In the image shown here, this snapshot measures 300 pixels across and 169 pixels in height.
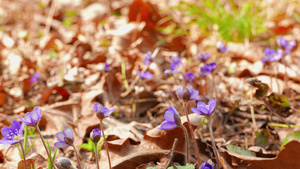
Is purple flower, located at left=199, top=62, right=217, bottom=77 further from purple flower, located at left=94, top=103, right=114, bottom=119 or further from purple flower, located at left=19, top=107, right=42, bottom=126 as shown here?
purple flower, located at left=19, top=107, right=42, bottom=126

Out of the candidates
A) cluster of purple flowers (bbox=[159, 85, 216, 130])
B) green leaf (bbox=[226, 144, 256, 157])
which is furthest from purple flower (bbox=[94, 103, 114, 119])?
green leaf (bbox=[226, 144, 256, 157])

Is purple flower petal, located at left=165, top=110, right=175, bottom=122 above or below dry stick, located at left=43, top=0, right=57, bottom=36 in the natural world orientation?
below

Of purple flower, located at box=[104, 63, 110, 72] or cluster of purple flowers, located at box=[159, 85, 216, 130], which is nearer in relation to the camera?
cluster of purple flowers, located at box=[159, 85, 216, 130]

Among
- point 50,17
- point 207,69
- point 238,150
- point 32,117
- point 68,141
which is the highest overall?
point 50,17

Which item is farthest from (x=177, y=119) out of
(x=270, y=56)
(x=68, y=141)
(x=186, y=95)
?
(x=270, y=56)

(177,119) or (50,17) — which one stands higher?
(50,17)

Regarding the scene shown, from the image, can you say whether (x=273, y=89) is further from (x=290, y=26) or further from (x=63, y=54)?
(x=63, y=54)

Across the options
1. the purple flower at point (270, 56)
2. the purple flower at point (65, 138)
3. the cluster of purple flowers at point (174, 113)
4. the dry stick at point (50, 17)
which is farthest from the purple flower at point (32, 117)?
the dry stick at point (50, 17)

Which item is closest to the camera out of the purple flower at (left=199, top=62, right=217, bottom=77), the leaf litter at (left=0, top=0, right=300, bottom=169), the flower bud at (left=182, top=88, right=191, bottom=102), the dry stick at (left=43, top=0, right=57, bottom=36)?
the flower bud at (left=182, top=88, right=191, bottom=102)

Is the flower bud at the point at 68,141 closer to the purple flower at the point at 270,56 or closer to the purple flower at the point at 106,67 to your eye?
the purple flower at the point at 106,67

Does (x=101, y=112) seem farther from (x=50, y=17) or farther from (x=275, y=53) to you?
(x=50, y=17)

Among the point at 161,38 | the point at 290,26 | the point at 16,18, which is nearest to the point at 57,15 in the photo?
the point at 16,18
